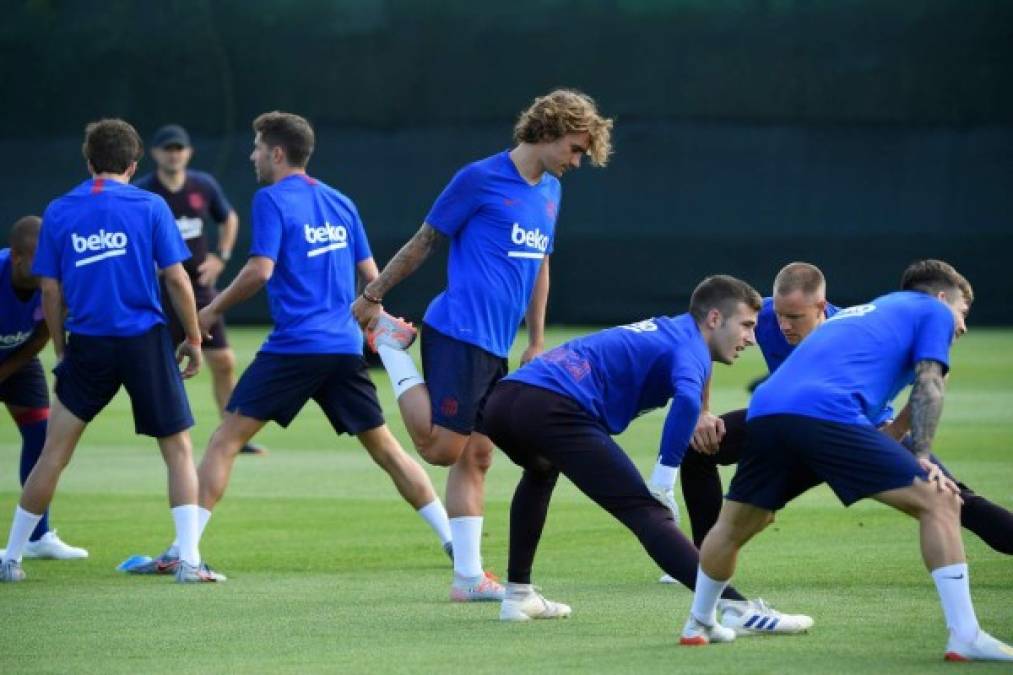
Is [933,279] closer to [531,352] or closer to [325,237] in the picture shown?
[531,352]

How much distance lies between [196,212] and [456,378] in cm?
698

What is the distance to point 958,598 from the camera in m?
6.18

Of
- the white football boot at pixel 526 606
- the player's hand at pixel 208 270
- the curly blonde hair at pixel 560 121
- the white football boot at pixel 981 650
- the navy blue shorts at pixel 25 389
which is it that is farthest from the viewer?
the player's hand at pixel 208 270

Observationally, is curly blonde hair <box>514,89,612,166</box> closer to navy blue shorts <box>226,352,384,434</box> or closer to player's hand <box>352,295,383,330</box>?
player's hand <box>352,295,383,330</box>

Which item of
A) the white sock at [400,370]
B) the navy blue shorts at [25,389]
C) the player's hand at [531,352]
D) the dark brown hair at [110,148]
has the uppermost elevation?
the dark brown hair at [110,148]

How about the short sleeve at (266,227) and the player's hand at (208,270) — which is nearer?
the short sleeve at (266,227)

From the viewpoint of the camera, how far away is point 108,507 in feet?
37.4

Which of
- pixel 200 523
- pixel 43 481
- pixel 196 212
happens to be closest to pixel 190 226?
pixel 196 212

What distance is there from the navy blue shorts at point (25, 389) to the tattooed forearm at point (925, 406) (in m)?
5.12

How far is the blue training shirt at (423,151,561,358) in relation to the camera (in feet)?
26.3

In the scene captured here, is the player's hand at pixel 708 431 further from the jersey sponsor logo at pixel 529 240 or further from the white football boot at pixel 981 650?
the white football boot at pixel 981 650

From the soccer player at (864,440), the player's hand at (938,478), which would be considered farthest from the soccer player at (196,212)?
the player's hand at (938,478)

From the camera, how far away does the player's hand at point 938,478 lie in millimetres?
6188

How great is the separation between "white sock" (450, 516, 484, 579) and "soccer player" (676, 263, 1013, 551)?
1016 millimetres
